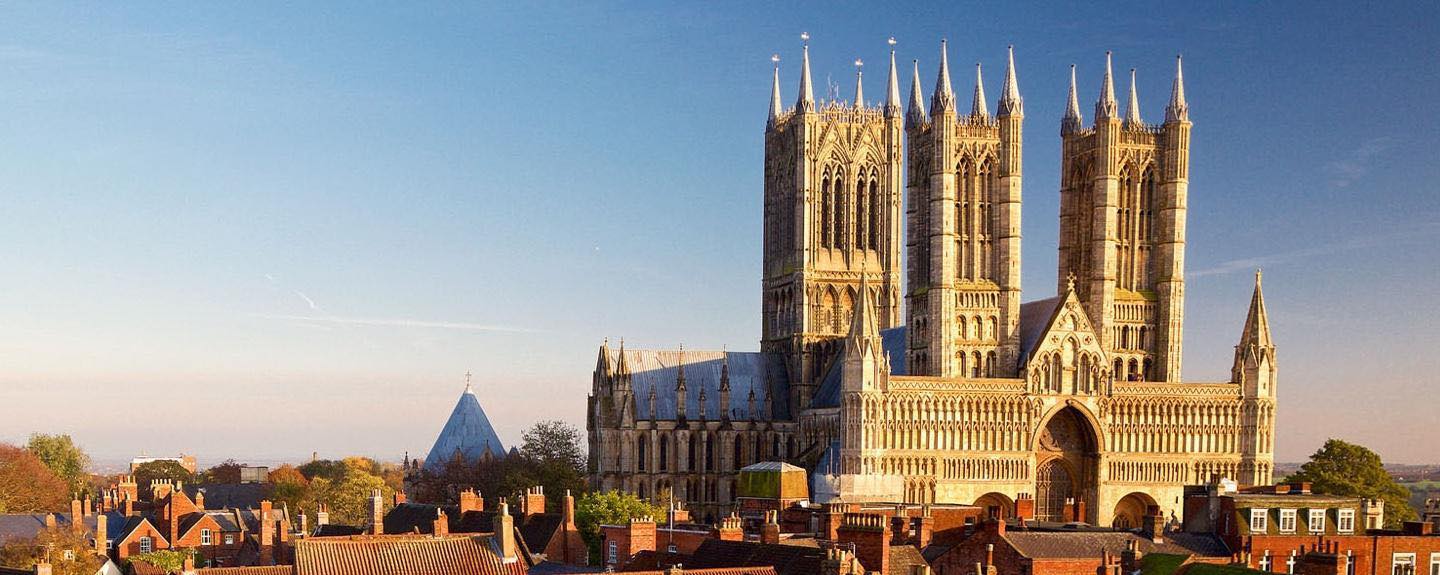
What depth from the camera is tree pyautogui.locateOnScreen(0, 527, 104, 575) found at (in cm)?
7781

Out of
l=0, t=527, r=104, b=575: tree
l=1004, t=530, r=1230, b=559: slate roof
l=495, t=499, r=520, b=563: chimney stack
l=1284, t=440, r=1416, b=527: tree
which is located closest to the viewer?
l=495, t=499, r=520, b=563: chimney stack

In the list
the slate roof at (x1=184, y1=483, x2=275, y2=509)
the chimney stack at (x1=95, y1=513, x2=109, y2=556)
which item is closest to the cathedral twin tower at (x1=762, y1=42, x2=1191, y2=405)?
the slate roof at (x1=184, y1=483, x2=275, y2=509)

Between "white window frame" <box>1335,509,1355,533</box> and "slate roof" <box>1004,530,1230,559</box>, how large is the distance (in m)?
5.18

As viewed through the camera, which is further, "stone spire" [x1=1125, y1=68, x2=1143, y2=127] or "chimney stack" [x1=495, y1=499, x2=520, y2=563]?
"stone spire" [x1=1125, y1=68, x2=1143, y2=127]

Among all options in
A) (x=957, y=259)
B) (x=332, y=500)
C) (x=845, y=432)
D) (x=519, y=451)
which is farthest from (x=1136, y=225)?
(x=332, y=500)

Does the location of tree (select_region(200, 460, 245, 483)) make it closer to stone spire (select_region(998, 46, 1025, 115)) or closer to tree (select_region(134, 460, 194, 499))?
tree (select_region(134, 460, 194, 499))

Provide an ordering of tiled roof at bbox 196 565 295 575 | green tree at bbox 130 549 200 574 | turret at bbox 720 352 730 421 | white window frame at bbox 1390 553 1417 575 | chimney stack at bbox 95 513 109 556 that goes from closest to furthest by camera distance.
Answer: tiled roof at bbox 196 565 295 575
white window frame at bbox 1390 553 1417 575
green tree at bbox 130 549 200 574
chimney stack at bbox 95 513 109 556
turret at bbox 720 352 730 421

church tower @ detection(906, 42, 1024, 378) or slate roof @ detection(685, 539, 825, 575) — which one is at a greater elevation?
church tower @ detection(906, 42, 1024, 378)

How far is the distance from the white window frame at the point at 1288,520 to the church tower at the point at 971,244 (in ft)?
181

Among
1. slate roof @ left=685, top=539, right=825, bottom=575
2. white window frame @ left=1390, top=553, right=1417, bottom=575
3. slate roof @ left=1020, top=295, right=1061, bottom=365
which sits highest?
slate roof @ left=1020, top=295, right=1061, bottom=365

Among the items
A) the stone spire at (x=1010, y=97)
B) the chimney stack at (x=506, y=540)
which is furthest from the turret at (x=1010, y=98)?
the chimney stack at (x=506, y=540)

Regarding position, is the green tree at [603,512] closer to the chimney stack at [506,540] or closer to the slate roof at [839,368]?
Result: the slate roof at [839,368]

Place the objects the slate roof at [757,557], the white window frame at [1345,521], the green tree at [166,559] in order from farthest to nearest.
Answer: the green tree at [166,559]
the white window frame at [1345,521]
the slate roof at [757,557]

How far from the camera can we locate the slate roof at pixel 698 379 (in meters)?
139
